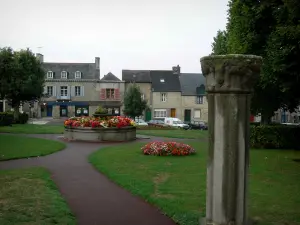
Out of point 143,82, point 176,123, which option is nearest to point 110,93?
point 143,82

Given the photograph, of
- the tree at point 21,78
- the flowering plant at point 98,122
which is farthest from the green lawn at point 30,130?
the tree at point 21,78

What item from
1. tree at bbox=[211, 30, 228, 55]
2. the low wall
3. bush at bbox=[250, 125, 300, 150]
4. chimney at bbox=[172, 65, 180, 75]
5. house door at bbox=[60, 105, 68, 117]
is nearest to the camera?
bush at bbox=[250, 125, 300, 150]

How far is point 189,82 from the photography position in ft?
179

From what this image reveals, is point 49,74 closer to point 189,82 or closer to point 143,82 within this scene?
point 143,82

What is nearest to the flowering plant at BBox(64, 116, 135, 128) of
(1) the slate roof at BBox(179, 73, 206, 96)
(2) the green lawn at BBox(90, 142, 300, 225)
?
(2) the green lawn at BBox(90, 142, 300, 225)

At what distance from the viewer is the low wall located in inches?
790

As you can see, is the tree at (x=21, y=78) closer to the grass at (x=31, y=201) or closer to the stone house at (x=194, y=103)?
the stone house at (x=194, y=103)

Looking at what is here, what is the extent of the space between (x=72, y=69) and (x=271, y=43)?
4523 cm

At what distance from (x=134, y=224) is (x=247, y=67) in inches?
141

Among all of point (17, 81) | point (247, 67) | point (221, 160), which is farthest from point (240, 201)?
point (17, 81)

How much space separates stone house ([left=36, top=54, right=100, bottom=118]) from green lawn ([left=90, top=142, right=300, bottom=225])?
40863 mm

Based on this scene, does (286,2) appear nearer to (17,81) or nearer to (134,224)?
(134,224)

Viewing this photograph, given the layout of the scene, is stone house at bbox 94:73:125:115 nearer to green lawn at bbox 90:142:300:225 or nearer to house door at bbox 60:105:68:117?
house door at bbox 60:105:68:117

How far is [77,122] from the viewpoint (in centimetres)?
2086
